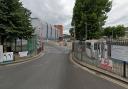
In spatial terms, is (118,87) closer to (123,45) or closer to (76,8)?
(123,45)

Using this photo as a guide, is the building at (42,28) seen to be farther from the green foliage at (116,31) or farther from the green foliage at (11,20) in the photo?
the green foliage at (11,20)

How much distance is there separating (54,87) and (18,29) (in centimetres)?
2614

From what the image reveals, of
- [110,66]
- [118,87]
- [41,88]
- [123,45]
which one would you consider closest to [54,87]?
[41,88]

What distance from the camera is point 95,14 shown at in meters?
48.8

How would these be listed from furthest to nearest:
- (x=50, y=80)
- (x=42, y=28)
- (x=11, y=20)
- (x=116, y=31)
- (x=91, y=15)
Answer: (x=42, y=28) → (x=116, y=31) → (x=91, y=15) → (x=11, y=20) → (x=50, y=80)

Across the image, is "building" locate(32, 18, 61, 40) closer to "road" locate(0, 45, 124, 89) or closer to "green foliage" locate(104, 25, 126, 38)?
"green foliage" locate(104, 25, 126, 38)

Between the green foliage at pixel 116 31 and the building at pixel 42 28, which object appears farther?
the green foliage at pixel 116 31

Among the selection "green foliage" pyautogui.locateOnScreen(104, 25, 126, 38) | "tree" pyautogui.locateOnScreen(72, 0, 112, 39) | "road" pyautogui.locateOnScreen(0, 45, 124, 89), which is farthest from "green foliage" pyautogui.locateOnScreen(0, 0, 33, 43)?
"green foliage" pyautogui.locateOnScreen(104, 25, 126, 38)

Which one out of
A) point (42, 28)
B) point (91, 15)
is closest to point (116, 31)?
point (42, 28)

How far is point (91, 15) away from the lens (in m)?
48.8

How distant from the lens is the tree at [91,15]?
49031 millimetres

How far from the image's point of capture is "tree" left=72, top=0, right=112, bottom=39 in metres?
49.0

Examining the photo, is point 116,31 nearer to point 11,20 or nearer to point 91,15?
point 91,15

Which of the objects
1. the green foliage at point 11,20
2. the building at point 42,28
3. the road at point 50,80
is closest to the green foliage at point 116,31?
the building at point 42,28
